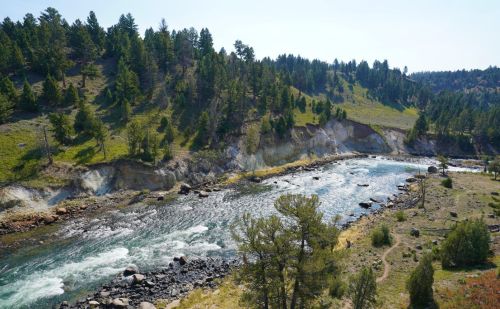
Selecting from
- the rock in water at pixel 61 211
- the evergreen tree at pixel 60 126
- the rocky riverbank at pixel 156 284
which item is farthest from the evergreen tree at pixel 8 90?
the rocky riverbank at pixel 156 284

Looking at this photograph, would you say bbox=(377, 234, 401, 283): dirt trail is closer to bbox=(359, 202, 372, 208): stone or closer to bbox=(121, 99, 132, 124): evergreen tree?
bbox=(359, 202, 372, 208): stone

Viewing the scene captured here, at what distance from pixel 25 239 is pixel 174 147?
44.2m

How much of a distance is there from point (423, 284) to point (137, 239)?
42.8 metres

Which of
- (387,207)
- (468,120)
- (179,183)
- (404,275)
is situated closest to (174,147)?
(179,183)

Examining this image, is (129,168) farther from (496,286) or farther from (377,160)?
(377,160)

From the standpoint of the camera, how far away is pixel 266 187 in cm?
8369

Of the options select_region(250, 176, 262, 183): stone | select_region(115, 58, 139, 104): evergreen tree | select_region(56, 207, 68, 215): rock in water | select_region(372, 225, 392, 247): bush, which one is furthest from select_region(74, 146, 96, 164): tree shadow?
select_region(372, 225, 392, 247): bush

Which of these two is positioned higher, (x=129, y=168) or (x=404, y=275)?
(x=129, y=168)

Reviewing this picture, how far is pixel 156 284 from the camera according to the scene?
4084 cm

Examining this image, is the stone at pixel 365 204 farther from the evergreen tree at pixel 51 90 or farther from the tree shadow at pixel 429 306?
the evergreen tree at pixel 51 90

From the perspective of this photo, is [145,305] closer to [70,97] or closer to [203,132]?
[203,132]

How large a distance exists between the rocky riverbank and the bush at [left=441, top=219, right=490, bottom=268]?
2725 cm

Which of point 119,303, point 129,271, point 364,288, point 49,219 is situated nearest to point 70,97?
point 49,219

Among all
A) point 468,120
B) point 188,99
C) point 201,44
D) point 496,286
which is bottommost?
point 496,286
